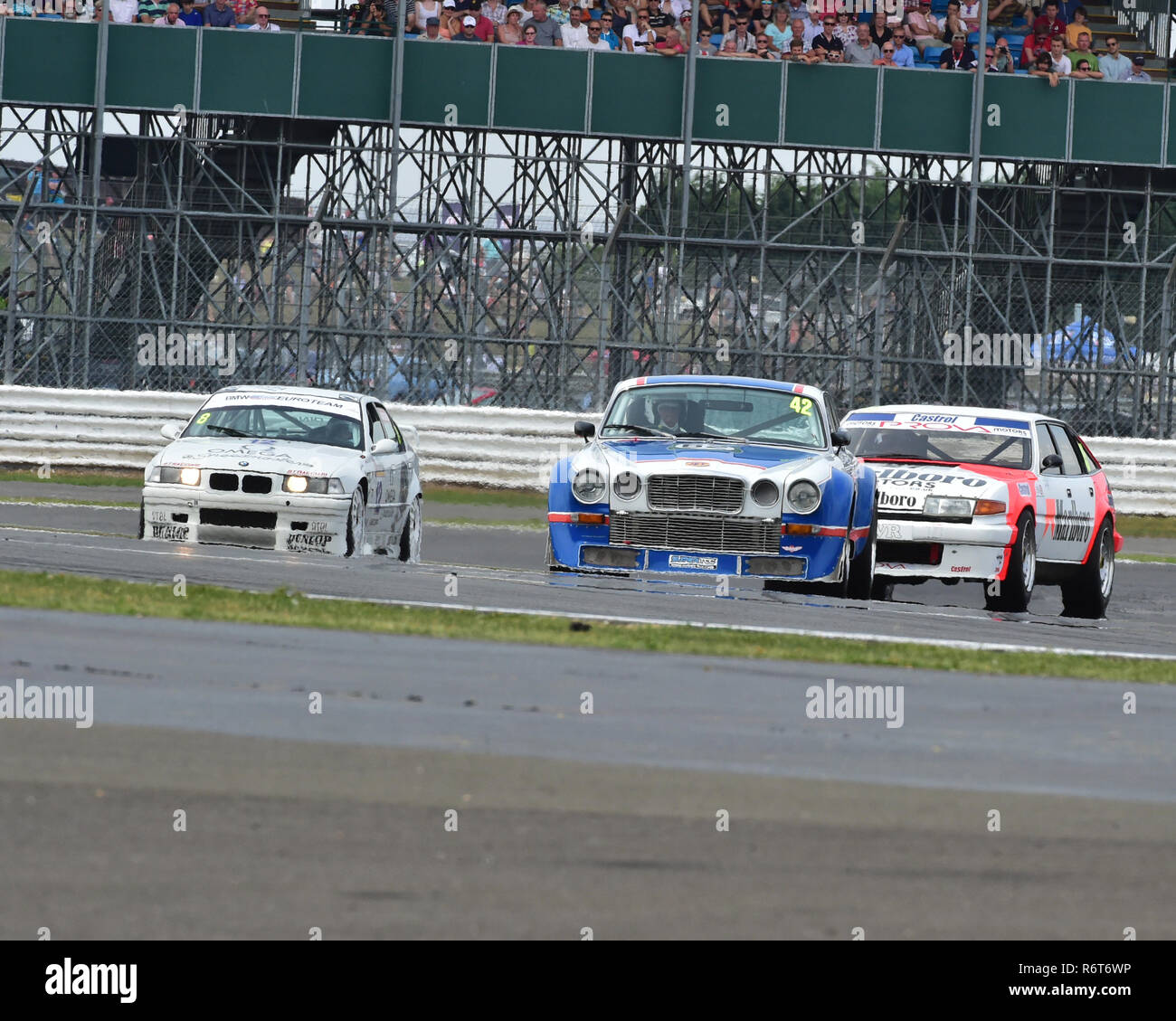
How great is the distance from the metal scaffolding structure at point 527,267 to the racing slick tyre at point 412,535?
10084 mm

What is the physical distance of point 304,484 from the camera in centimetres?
1535

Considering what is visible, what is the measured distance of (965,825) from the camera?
6.44 m

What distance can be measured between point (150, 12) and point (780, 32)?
31.8 ft

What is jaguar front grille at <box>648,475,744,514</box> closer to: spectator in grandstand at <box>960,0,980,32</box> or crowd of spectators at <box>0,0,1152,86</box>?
crowd of spectators at <box>0,0,1152,86</box>

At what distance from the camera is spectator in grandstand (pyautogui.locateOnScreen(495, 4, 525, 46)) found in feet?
107

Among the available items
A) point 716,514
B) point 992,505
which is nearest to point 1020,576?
point 992,505

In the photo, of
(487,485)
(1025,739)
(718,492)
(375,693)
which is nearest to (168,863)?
(375,693)

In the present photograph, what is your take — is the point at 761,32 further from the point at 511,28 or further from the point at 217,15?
the point at 217,15

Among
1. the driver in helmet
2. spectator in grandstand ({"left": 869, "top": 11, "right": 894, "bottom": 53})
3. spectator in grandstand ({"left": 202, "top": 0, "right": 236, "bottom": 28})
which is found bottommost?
the driver in helmet

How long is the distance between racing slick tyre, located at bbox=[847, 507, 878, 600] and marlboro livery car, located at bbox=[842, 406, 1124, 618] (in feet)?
2.14

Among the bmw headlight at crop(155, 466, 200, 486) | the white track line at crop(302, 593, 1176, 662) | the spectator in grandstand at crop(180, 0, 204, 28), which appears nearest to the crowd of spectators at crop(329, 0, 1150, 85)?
the spectator in grandstand at crop(180, 0, 204, 28)

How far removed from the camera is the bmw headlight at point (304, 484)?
15344mm
